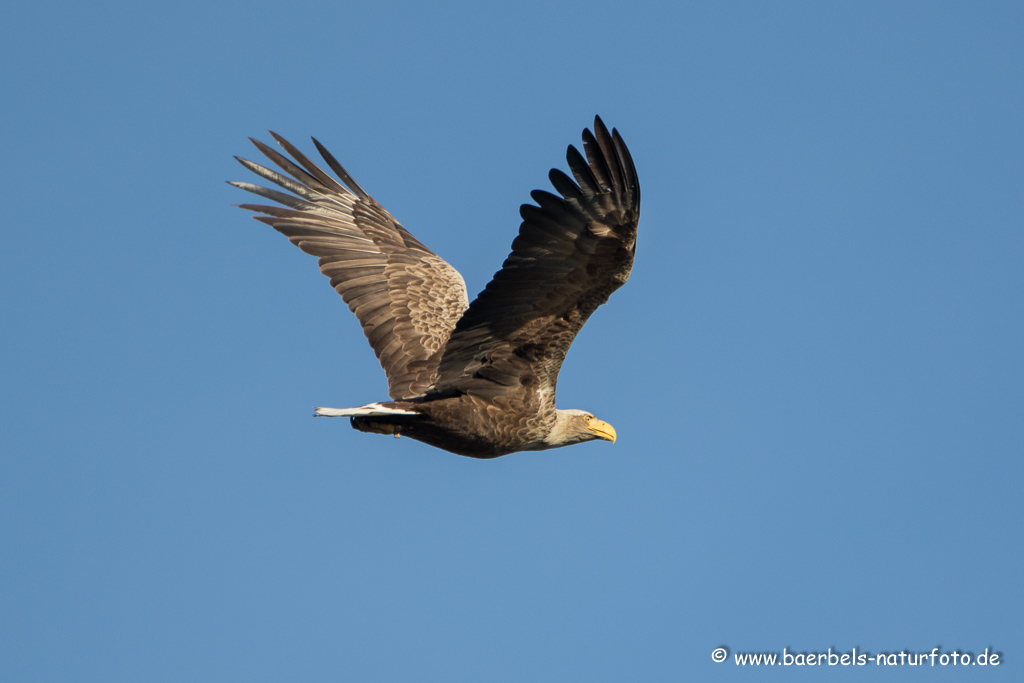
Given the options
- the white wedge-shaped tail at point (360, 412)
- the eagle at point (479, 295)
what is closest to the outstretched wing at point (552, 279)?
the eagle at point (479, 295)

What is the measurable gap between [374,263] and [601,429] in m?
3.06

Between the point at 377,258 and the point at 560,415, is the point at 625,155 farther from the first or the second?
the point at 377,258

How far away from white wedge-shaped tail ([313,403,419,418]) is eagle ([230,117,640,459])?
0.02 m

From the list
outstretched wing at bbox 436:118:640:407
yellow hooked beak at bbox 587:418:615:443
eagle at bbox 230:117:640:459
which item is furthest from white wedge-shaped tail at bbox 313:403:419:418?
yellow hooked beak at bbox 587:418:615:443

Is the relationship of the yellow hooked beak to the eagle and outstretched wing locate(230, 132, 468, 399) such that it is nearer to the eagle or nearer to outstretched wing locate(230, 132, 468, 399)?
the eagle

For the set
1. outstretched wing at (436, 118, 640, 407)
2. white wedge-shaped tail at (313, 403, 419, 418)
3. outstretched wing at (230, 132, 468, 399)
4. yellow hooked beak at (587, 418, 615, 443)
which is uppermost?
outstretched wing at (230, 132, 468, 399)

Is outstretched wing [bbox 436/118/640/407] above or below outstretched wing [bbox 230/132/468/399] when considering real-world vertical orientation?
below

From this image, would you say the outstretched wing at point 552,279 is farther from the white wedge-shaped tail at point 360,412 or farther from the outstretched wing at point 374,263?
the outstretched wing at point 374,263

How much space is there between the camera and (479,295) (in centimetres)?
798

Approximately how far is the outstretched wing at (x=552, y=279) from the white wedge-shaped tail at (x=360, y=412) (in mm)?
544

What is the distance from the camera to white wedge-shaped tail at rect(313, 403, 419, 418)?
26.6ft

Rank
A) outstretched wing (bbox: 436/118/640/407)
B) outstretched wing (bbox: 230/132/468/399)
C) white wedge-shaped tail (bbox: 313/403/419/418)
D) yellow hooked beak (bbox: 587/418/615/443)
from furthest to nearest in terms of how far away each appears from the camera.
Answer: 1. outstretched wing (bbox: 230/132/468/399)
2. yellow hooked beak (bbox: 587/418/615/443)
3. white wedge-shaped tail (bbox: 313/403/419/418)
4. outstretched wing (bbox: 436/118/640/407)

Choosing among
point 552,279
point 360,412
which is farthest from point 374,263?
point 552,279

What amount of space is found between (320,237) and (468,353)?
300cm
